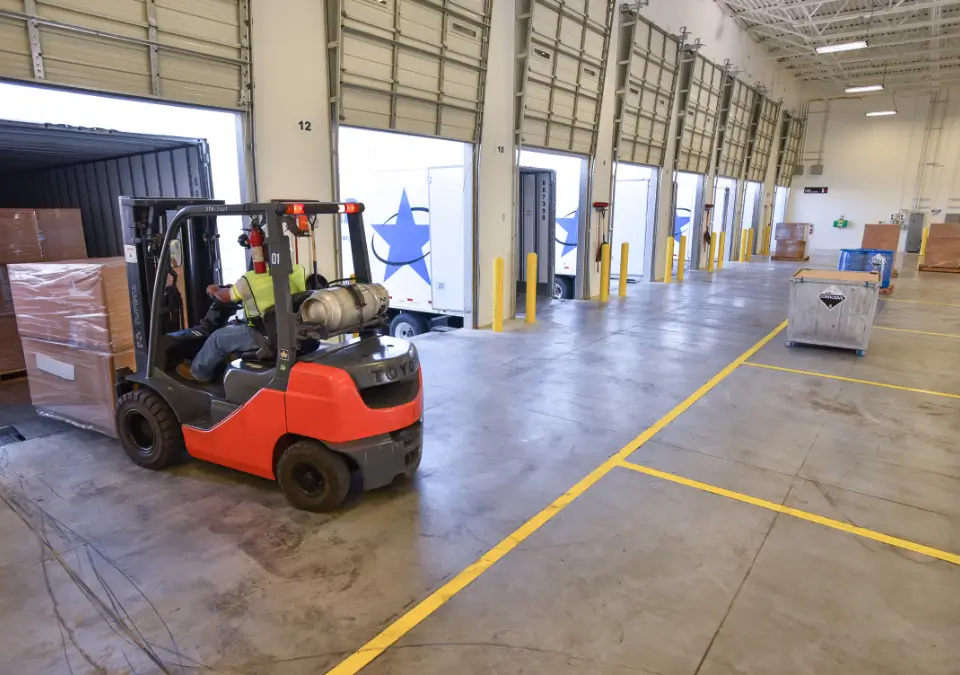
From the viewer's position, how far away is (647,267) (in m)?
16.7

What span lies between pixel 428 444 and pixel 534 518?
1544 mm

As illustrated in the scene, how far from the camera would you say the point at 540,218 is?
13.6 meters

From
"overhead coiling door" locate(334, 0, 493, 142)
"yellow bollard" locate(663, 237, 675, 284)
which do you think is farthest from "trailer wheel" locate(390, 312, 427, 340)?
"yellow bollard" locate(663, 237, 675, 284)

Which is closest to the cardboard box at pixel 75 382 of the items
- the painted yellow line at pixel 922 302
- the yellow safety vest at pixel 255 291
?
the yellow safety vest at pixel 255 291

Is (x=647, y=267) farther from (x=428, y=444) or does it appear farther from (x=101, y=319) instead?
(x=101, y=319)

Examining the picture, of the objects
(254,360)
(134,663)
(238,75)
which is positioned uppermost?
(238,75)

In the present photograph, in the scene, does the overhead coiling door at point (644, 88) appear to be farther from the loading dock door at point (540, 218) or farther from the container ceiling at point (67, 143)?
the container ceiling at point (67, 143)

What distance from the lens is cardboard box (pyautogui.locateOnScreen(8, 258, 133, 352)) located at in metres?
5.09

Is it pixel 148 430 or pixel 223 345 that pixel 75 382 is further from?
pixel 223 345

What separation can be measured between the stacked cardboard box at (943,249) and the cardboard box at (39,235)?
24854mm

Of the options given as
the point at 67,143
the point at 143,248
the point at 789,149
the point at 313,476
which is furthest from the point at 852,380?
the point at 789,149

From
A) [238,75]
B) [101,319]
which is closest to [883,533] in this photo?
[101,319]

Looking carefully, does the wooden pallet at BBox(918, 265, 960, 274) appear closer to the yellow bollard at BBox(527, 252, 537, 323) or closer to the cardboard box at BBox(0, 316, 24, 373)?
the yellow bollard at BBox(527, 252, 537, 323)

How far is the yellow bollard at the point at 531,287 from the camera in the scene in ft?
34.2
